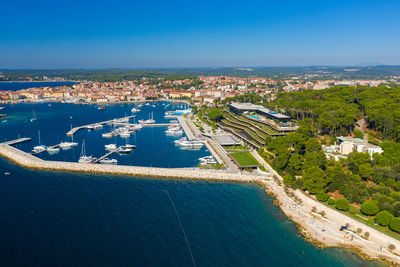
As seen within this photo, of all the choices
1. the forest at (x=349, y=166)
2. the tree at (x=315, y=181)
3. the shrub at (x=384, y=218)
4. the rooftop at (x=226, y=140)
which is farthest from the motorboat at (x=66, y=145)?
the shrub at (x=384, y=218)

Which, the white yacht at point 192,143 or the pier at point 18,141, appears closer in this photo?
the pier at point 18,141

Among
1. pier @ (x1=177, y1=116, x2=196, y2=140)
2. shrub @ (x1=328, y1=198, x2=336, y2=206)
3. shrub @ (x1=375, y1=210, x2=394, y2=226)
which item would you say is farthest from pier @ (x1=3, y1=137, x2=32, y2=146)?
shrub @ (x1=375, y1=210, x2=394, y2=226)

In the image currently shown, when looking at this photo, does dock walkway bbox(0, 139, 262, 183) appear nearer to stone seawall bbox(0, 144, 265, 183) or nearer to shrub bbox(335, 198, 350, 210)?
stone seawall bbox(0, 144, 265, 183)

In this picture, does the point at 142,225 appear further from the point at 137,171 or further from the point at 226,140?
the point at 226,140

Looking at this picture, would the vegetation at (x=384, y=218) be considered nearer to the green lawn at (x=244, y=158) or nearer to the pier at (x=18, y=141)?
the green lawn at (x=244, y=158)

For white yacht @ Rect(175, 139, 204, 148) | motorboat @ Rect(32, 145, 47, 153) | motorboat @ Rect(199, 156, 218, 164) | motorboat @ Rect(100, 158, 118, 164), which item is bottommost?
motorboat @ Rect(199, 156, 218, 164)

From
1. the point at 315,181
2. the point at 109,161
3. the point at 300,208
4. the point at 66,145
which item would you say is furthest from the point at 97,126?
the point at 300,208
